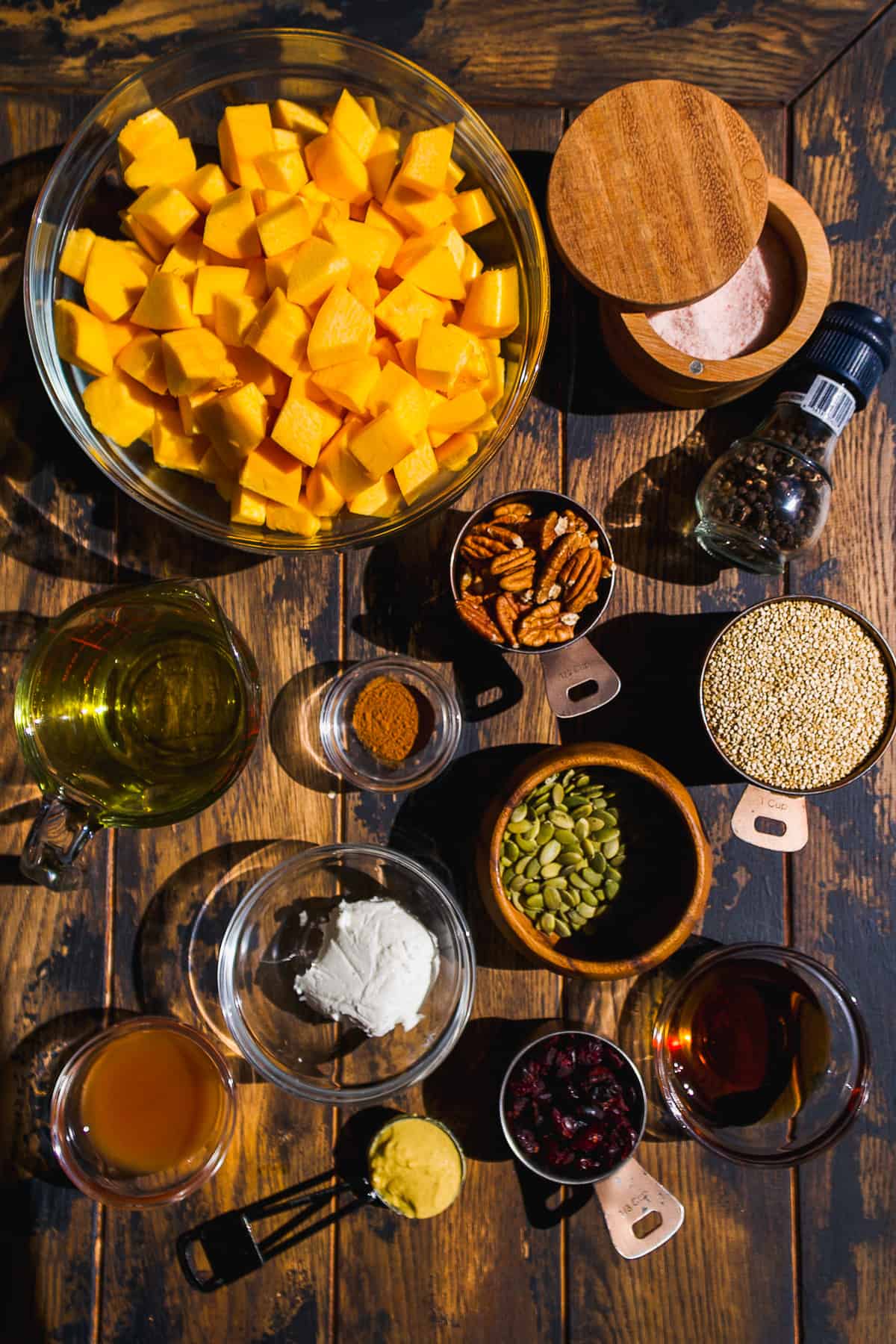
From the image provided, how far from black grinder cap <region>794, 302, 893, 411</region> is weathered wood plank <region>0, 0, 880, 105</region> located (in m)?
0.39

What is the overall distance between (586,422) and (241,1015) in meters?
0.98

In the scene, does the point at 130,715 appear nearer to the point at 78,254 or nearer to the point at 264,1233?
the point at 78,254

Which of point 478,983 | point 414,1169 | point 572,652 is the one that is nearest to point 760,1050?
point 478,983

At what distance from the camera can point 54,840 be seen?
3.75ft

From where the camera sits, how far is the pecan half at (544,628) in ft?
4.02

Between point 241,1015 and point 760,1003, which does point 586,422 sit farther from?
point 241,1015

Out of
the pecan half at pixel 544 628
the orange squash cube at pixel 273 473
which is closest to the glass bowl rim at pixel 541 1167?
the pecan half at pixel 544 628

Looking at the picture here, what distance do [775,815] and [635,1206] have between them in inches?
22.8

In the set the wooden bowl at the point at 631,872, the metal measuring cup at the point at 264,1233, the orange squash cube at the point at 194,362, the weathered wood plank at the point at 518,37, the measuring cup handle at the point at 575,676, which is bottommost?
the metal measuring cup at the point at 264,1233

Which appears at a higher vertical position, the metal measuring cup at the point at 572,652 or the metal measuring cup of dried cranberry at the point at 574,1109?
the metal measuring cup at the point at 572,652

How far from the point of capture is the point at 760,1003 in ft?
4.30

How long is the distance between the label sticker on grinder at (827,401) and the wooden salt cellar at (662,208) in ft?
0.18

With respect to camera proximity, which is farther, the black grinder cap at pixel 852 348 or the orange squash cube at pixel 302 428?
the black grinder cap at pixel 852 348

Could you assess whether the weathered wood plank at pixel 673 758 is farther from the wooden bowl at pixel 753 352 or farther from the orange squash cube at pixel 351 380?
the orange squash cube at pixel 351 380
